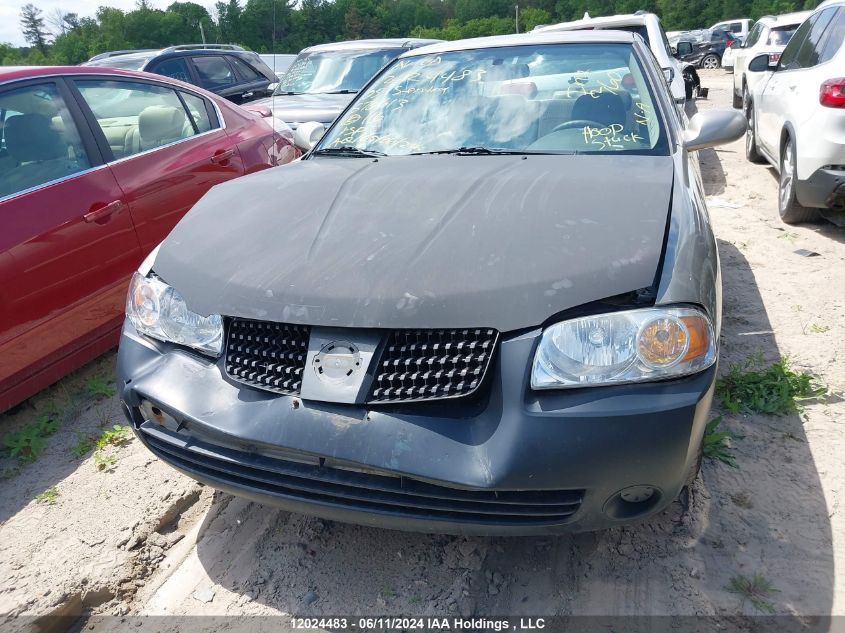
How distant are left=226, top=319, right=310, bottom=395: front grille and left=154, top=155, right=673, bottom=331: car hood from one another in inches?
2.2

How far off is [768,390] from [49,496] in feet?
10.1

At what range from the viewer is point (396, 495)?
1.77 meters

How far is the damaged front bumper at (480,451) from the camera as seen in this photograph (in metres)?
1.62

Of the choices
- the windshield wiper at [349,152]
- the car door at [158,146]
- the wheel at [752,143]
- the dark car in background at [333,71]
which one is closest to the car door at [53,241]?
the car door at [158,146]

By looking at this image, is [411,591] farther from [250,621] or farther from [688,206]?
[688,206]

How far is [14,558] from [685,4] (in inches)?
2466

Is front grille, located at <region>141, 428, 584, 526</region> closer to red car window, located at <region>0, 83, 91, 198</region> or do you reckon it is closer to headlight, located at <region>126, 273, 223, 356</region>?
headlight, located at <region>126, 273, 223, 356</region>

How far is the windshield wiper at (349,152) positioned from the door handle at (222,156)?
140 cm

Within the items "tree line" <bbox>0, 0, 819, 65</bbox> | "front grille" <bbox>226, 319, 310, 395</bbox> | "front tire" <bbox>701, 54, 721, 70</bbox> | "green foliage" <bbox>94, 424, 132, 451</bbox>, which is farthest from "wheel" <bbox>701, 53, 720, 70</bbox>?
"front grille" <bbox>226, 319, 310, 395</bbox>

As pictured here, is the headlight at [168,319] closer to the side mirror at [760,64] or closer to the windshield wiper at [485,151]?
the windshield wiper at [485,151]

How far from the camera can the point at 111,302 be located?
3.46 metres

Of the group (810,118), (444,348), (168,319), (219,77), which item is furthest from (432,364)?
(219,77)

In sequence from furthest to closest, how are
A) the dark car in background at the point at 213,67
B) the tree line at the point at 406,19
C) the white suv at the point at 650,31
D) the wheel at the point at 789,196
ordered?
the tree line at the point at 406,19, the dark car in background at the point at 213,67, the white suv at the point at 650,31, the wheel at the point at 789,196

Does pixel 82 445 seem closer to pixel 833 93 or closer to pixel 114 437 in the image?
pixel 114 437
